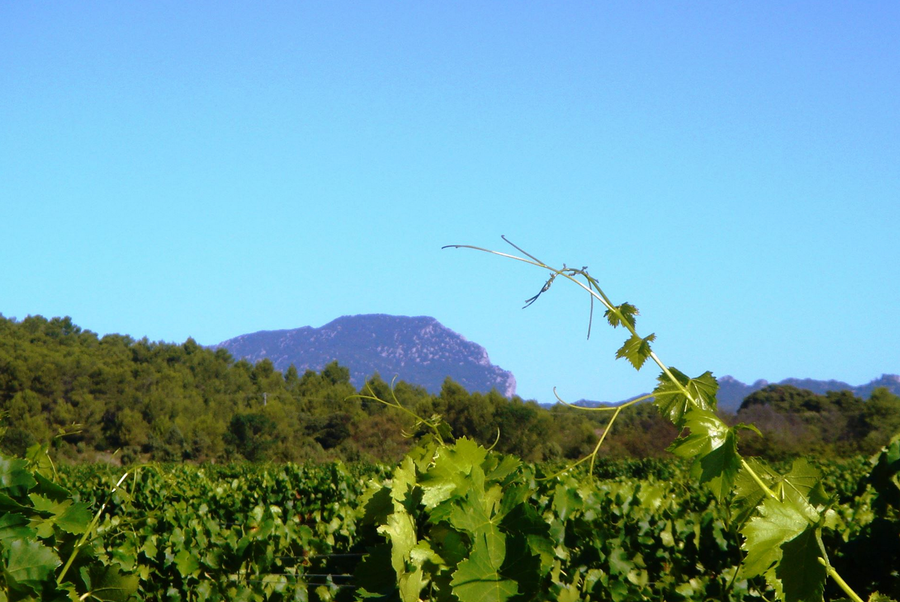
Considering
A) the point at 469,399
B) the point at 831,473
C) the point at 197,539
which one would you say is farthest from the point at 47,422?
the point at 197,539

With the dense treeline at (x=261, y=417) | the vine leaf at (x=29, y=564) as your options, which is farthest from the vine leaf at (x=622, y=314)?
the dense treeline at (x=261, y=417)

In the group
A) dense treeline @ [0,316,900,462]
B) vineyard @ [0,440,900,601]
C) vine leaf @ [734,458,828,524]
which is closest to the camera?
vine leaf @ [734,458,828,524]

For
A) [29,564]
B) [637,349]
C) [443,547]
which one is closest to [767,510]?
[637,349]

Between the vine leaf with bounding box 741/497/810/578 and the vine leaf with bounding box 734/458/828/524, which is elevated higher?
the vine leaf with bounding box 734/458/828/524

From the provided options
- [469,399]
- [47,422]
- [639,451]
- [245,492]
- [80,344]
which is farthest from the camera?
[80,344]

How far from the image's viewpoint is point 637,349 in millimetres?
1242

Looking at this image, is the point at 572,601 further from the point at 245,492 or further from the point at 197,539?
the point at 245,492

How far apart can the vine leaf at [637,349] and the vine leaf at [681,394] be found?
1.6 inches

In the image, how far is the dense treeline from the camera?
42.0 metres

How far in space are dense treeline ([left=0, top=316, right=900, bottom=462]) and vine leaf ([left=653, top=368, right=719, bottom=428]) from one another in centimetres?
3871

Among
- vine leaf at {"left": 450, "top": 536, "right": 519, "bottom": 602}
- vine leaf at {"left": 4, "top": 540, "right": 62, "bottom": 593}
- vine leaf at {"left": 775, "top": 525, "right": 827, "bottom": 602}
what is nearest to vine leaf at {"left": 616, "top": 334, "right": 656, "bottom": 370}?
vine leaf at {"left": 775, "top": 525, "right": 827, "bottom": 602}

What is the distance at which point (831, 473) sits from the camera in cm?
1527

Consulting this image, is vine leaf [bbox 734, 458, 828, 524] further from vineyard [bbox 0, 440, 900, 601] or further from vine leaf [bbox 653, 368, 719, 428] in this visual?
vine leaf [bbox 653, 368, 719, 428]

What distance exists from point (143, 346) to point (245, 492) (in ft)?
170
